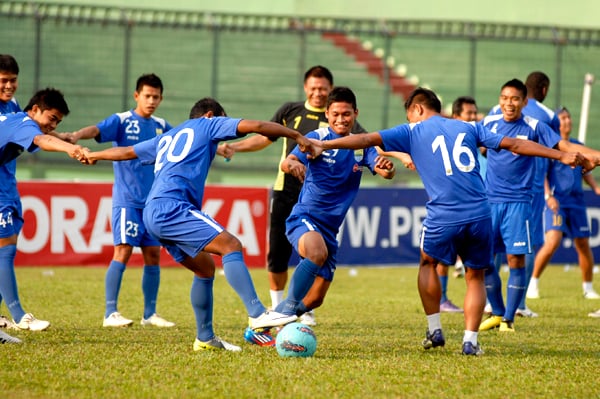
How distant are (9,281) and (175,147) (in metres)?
2.42

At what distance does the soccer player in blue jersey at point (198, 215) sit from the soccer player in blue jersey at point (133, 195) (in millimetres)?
2286

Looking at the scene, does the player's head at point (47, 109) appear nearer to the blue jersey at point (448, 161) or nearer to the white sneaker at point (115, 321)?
the white sneaker at point (115, 321)

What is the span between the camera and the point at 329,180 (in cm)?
838

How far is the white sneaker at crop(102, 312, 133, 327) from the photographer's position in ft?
30.8

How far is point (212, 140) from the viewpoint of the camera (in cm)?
745

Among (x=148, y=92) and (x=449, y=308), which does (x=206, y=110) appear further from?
(x=449, y=308)

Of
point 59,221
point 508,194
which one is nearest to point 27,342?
point 508,194

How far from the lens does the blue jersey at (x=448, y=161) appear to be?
7.55 m

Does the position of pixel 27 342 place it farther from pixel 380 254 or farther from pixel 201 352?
pixel 380 254

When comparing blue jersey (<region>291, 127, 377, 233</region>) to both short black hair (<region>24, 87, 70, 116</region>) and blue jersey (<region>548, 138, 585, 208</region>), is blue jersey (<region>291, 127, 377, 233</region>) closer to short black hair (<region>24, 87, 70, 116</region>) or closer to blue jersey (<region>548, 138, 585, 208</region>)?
short black hair (<region>24, 87, 70, 116</region>)

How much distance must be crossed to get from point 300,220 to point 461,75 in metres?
15.3

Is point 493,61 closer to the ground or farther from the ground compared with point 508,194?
farther from the ground

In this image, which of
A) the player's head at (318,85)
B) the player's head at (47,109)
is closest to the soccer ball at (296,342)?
the player's head at (47,109)

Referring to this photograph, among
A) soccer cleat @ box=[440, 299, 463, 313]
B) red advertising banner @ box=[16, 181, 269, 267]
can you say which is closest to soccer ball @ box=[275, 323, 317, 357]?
soccer cleat @ box=[440, 299, 463, 313]
